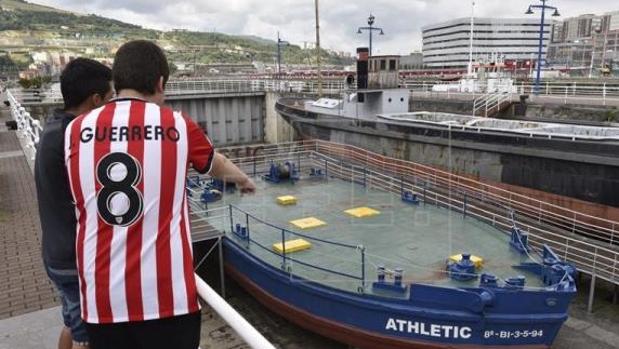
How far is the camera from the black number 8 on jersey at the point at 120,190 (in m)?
2.03

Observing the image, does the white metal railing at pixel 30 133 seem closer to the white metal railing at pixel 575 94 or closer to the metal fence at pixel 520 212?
the metal fence at pixel 520 212

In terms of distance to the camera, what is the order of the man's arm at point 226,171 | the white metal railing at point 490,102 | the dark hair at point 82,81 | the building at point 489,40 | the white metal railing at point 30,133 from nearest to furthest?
the man's arm at point 226,171 → the dark hair at point 82,81 → the white metal railing at point 30,133 → the white metal railing at point 490,102 → the building at point 489,40

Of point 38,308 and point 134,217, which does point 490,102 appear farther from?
point 134,217

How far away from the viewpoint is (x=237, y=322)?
2.18m

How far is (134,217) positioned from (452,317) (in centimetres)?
663

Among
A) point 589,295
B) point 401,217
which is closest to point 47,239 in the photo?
point 401,217

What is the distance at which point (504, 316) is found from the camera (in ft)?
25.0

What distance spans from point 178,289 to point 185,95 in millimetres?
31326

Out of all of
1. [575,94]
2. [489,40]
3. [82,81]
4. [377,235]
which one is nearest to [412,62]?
[489,40]

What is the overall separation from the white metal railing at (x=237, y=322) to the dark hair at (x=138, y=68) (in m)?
1.05

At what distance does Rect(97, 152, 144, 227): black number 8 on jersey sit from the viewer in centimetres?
203

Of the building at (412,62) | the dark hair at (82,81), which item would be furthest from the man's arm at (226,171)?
the building at (412,62)

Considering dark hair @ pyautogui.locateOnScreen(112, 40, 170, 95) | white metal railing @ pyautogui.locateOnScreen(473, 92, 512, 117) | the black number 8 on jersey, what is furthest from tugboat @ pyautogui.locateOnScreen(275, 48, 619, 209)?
the black number 8 on jersey

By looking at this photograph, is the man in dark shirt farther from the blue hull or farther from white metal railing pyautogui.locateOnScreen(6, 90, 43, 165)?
the blue hull
